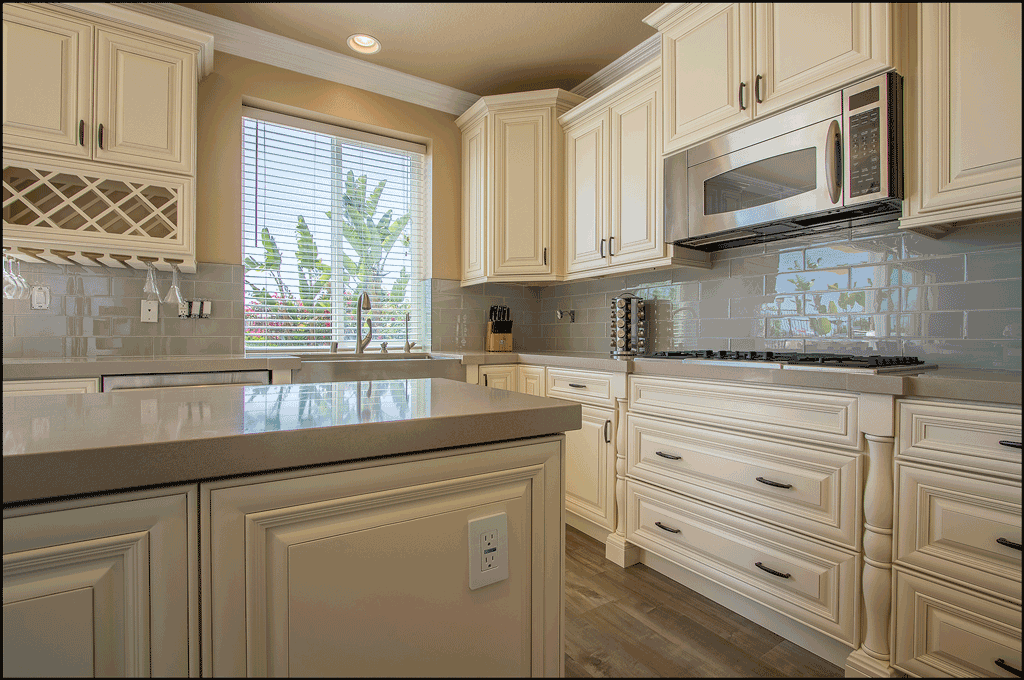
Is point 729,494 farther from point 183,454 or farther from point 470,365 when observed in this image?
point 183,454

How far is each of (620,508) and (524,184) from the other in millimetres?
1892

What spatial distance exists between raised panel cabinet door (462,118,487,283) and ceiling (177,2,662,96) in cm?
37

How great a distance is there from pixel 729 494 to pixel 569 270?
5.25 feet

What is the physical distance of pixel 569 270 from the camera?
3057mm

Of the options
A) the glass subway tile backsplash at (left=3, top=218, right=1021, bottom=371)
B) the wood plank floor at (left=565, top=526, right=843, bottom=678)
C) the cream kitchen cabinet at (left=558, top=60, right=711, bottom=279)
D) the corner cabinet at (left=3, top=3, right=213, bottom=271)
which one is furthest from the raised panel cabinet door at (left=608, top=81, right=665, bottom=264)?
the corner cabinet at (left=3, top=3, right=213, bottom=271)

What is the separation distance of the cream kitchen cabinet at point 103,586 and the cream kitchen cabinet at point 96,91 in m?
2.24

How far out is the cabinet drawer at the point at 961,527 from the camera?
1242 millimetres

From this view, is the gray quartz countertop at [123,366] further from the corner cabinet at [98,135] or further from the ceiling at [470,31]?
the ceiling at [470,31]

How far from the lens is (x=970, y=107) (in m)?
1.46

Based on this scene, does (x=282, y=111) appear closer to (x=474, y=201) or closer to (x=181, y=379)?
(x=474, y=201)

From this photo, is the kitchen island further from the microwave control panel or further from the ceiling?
the ceiling

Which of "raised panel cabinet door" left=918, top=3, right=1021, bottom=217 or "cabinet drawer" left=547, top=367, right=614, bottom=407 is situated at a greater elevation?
"raised panel cabinet door" left=918, top=3, right=1021, bottom=217

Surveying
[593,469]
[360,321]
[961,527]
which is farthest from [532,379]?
[961,527]

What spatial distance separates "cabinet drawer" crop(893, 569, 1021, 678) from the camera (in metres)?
1.25
